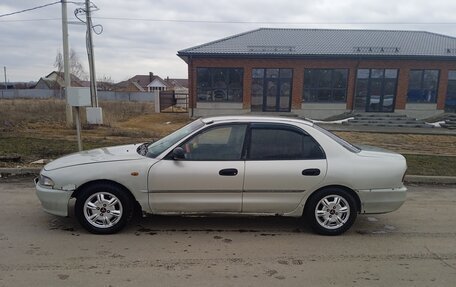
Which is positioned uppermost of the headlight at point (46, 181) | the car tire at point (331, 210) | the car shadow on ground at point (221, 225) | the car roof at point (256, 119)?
the car roof at point (256, 119)

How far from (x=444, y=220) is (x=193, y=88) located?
19445mm

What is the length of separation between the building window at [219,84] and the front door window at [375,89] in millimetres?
7661

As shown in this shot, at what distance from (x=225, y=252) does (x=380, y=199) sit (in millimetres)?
2138

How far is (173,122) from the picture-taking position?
2214 centimetres

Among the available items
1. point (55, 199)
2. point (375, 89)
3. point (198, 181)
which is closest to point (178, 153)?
point (198, 181)

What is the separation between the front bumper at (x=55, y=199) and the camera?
14.9 ft

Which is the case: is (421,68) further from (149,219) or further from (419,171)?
(149,219)

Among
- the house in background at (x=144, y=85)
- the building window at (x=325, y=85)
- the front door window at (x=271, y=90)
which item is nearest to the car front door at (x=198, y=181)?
the front door window at (x=271, y=90)

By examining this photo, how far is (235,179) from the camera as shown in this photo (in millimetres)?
4582

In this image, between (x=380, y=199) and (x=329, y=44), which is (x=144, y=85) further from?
(x=380, y=199)

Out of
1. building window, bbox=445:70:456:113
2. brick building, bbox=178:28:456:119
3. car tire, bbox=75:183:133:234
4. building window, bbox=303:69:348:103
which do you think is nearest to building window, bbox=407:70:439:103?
brick building, bbox=178:28:456:119

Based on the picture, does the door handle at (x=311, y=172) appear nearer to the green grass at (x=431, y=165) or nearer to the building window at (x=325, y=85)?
the green grass at (x=431, y=165)

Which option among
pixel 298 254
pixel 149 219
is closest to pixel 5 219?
pixel 149 219

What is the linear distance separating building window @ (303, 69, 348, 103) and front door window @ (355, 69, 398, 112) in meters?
0.97
